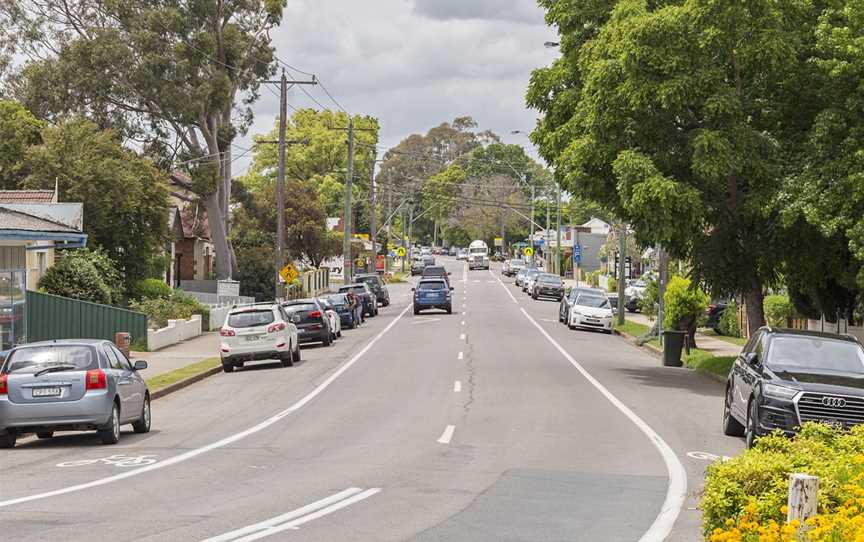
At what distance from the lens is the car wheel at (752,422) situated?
16.9m

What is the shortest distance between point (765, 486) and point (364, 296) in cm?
5099

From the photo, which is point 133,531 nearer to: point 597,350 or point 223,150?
point 597,350

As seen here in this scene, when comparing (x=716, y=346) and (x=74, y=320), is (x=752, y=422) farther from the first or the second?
(x=716, y=346)

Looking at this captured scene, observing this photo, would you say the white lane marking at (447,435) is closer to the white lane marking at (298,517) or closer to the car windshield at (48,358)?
the white lane marking at (298,517)

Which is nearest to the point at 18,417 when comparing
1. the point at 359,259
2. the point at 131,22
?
the point at 131,22

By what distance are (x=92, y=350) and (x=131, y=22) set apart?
40.8 meters

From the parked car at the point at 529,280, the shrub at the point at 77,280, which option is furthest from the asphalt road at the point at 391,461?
the parked car at the point at 529,280

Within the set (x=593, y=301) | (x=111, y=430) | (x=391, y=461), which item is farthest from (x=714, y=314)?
(x=391, y=461)

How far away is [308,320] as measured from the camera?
4031cm

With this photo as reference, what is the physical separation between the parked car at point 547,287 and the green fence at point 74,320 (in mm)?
43280

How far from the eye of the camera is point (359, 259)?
4114 inches

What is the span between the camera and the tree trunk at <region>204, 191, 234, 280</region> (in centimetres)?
6000

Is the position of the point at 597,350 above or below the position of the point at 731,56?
below

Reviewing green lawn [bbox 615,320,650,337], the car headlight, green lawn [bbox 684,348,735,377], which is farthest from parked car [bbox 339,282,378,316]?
the car headlight
